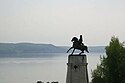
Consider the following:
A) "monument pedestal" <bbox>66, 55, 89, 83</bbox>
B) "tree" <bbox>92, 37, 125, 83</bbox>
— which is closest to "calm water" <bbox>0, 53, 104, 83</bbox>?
"tree" <bbox>92, 37, 125, 83</bbox>

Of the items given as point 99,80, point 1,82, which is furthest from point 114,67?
point 1,82

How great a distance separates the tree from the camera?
47.8ft

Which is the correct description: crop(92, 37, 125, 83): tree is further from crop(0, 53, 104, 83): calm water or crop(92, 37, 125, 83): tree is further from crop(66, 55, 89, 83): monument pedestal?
crop(0, 53, 104, 83): calm water

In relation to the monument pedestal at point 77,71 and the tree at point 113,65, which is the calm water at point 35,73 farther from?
the monument pedestal at point 77,71

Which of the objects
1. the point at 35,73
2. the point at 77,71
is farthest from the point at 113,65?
the point at 35,73

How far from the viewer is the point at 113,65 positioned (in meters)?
14.8

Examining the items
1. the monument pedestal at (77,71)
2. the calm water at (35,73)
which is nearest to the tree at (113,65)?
the monument pedestal at (77,71)

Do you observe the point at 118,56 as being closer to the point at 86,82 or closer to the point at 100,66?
the point at 100,66

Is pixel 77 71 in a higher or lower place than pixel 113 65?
lower

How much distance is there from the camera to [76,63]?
1089 cm

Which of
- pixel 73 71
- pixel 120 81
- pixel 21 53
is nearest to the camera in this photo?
pixel 73 71

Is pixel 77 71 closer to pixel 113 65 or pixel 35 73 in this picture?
pixel 113 65

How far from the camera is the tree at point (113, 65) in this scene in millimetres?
14570

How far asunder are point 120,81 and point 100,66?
185 centimetres
